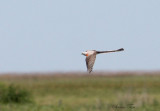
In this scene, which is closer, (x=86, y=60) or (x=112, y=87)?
(x=86, y=60)

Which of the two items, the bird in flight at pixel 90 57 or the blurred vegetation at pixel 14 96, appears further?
the blurred vegetation at pixel 14 96

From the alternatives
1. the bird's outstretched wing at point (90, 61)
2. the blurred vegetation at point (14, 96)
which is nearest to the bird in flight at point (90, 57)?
the bird's outstretched wing at point (90, 61)

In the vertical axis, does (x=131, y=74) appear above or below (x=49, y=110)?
above

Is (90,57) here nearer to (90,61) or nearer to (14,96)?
(90,61)

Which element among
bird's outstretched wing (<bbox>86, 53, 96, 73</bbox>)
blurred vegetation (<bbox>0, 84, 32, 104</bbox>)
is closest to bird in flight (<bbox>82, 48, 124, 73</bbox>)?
bird's outstretched wing (<bbox>86, 53, 96, 73</bbox>)

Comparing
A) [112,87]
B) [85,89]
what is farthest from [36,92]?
[112,87]

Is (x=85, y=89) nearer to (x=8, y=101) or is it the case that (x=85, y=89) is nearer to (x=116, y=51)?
(x=8, y=101)

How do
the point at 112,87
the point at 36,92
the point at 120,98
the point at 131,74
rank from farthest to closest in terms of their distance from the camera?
the point at 131,74 < the point at 112,87 < the point at 36,92 < the point at 120,98

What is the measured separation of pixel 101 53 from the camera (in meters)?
4.69

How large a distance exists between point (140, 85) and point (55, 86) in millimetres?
5193

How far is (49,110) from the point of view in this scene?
13.9 metres

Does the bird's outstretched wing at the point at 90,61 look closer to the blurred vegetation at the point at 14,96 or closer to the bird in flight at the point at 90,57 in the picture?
the bird in flight at the point at 90,57

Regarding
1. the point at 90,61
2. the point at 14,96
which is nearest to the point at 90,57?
the point at 90,61

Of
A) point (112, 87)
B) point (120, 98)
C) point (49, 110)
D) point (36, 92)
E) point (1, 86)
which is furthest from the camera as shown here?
point (112, 87)
